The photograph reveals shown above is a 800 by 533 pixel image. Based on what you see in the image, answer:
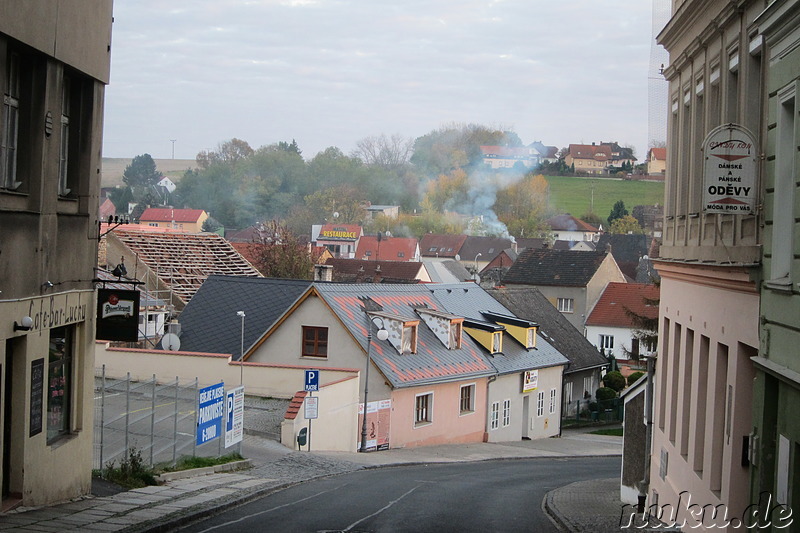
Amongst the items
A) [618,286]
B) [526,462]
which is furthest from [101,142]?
[618,286]

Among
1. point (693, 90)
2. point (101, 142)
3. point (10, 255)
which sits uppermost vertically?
point (693, 90)

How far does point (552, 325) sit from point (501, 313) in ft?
22.8

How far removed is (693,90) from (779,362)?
6932mm

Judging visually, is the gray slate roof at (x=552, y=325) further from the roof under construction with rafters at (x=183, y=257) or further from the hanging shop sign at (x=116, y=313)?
the hanging shop sign at (x=116, y=313)

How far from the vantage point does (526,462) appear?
115ft

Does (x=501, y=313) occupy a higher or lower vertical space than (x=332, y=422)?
higher

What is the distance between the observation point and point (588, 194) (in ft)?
536

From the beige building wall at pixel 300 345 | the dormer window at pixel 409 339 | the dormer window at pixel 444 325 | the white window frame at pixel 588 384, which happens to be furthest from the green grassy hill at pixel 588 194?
the beige building wall at pixel 300 345

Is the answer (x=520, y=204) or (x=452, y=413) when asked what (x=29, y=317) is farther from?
(x=520, y=204)

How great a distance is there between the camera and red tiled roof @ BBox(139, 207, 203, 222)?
138 meters

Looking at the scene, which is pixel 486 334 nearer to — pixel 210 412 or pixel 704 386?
pixel 210 412

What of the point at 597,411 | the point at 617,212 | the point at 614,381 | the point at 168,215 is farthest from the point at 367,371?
the point at 617,212

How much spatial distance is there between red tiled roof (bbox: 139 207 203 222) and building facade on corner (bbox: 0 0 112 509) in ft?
398

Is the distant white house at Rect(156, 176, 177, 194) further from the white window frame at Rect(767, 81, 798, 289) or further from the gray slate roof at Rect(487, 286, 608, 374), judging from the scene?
the white window frame at Rect(767, 81, 798, 289)
